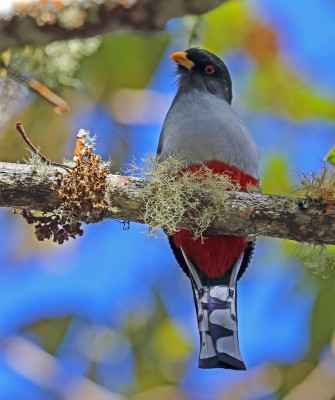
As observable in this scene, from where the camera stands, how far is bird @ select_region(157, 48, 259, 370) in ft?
12.1

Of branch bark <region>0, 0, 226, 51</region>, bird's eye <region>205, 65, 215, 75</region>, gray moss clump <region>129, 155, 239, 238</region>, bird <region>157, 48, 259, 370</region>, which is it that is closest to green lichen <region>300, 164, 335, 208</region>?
gray moss clump <region>129, 155, 239, 238</region>

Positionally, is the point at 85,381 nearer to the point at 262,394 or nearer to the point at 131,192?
the point at 262,394

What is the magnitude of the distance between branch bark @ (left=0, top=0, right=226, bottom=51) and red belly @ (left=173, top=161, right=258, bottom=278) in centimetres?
66

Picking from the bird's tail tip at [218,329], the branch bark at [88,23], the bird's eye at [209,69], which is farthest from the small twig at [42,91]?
the bird's tail tip at [218,329]

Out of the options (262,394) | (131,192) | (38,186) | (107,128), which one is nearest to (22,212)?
(38,186)

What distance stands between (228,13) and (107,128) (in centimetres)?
110

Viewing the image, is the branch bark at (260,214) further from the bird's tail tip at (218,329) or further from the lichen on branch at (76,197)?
the bird's tail tip at (218,329)

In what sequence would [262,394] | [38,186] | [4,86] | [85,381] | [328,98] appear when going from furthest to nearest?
[328,98], [85,381], [262,394], [4,86], [38,186]

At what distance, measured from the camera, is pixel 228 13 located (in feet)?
18.6

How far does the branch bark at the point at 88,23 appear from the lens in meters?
3.50

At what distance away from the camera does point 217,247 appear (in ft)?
12.1

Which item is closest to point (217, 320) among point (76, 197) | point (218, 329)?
point (218, 329)

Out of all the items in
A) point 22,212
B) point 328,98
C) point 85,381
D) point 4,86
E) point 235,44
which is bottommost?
point 85,381

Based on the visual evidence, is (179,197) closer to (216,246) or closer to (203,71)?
(216,246)
